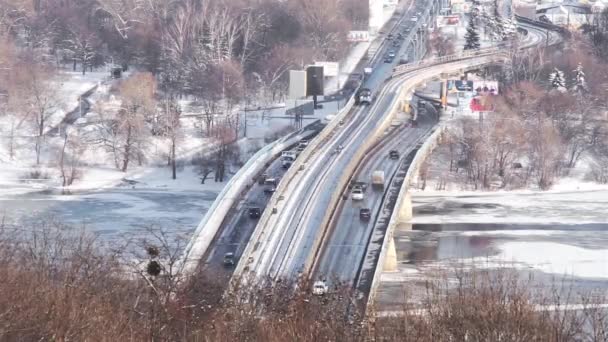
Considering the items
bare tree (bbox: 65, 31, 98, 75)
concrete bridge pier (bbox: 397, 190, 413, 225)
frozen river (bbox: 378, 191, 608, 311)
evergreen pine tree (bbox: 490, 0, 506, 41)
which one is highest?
evergreen pine tree (bbox: 490, 0, 506, 41)

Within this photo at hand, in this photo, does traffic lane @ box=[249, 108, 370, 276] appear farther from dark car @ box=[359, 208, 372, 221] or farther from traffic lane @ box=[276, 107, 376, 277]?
dark car @ box=[359, 208, 372, 221]

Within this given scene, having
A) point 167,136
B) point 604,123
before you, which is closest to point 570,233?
point 604,123

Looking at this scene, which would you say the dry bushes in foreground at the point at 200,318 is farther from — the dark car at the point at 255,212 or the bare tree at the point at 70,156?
the bare tree at the point at 70,156

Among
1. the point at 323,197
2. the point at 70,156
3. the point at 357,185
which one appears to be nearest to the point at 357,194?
the point at 357,185

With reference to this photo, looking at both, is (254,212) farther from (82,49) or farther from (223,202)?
(82,49)

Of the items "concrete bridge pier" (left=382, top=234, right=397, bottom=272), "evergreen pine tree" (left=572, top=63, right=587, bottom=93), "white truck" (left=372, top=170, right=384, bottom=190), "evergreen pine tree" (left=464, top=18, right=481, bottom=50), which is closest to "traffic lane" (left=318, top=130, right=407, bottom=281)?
"white truck" (left=372, top=170, right=384, bottom=190)

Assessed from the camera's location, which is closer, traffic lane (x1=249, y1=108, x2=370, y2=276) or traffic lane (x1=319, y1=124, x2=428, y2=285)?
traffic lane (x1=249, y1=108, x2=370, y2=276)
